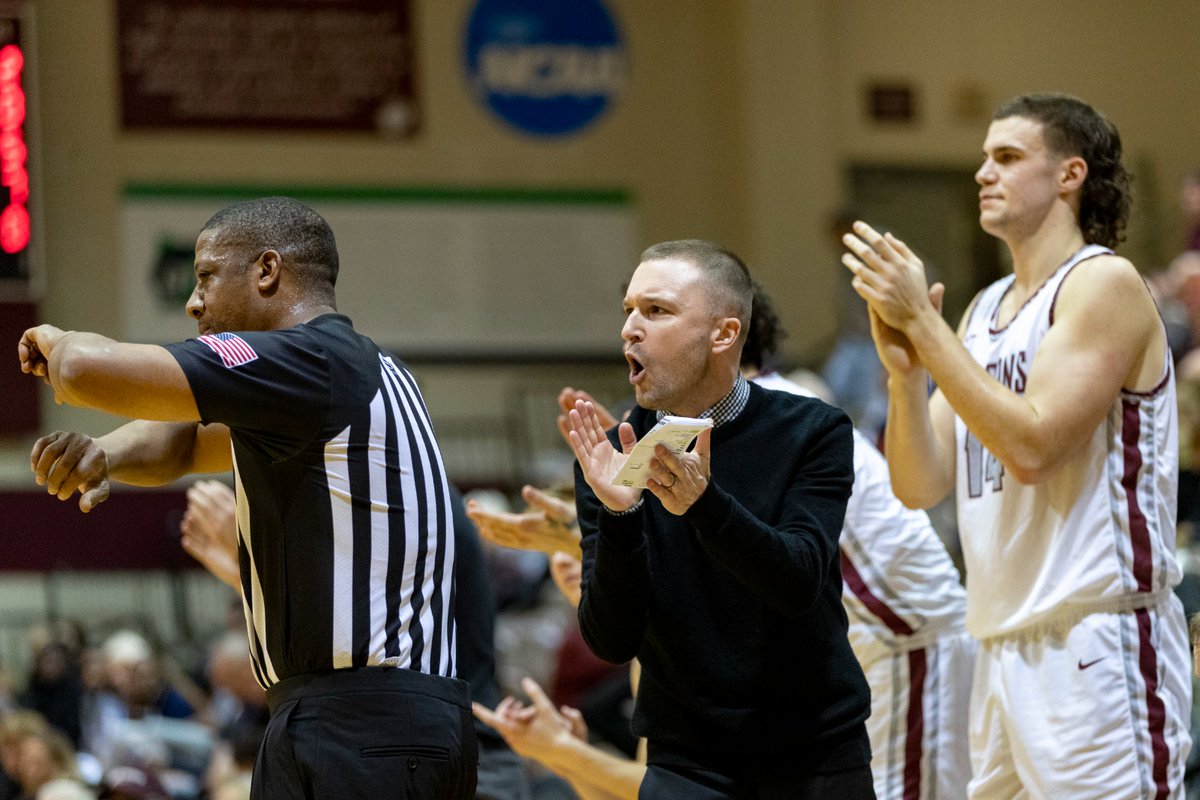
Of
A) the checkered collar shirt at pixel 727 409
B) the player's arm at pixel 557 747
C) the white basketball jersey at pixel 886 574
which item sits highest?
the checkered collar shirt at pixel 727 409

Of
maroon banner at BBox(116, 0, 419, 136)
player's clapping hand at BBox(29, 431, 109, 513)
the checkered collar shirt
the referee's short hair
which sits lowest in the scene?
player's clapping hand at BBox(29, 431, 109, 513)

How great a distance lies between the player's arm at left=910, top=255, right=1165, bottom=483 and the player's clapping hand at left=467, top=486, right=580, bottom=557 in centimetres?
115

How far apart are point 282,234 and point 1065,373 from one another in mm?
1881

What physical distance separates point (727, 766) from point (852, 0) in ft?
42.9

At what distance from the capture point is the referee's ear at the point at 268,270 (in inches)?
144

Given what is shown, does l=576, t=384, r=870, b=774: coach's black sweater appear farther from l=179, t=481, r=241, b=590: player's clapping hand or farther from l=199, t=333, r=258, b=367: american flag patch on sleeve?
l=179, t=481, r=241, b=590: player's clapping hand

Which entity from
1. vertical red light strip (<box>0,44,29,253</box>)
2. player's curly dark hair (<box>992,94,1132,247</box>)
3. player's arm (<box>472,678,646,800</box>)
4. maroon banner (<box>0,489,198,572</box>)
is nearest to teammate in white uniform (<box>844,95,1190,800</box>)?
player's curly dark hair (<box>992,94,1132,247</box>)

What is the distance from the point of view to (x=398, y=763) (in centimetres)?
346

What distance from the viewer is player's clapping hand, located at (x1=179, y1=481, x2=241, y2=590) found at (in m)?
4.70

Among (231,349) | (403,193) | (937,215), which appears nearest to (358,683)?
(231,349)

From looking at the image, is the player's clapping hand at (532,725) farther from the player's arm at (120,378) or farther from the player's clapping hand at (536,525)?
the player's arm at (120,378)

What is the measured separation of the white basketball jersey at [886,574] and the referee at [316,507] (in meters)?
1.45

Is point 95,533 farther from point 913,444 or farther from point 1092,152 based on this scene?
point 1092,152

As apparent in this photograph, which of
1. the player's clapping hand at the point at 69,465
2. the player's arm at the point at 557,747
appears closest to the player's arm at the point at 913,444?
the player's arm at the point at 557,747
